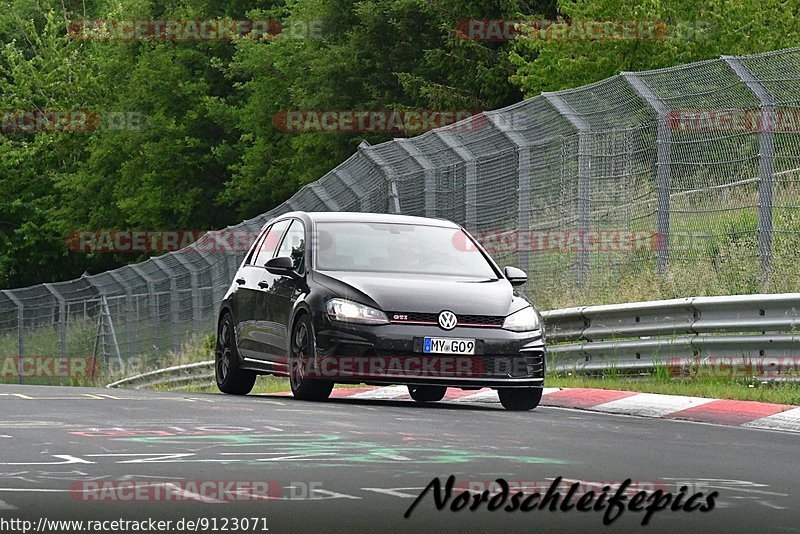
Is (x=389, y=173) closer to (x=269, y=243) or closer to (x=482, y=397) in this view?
(x=269, y=243)

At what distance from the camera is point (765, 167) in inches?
622

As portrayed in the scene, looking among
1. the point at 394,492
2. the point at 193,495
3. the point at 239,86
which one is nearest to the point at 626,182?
the point at 394,492

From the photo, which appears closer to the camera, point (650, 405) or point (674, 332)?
point (650, 405)

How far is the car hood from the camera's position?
1357 centimetres

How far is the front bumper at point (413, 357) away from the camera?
13422 millimetres

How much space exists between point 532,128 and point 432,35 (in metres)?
35.2

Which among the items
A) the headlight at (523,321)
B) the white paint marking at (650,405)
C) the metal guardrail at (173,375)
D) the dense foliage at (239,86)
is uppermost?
the dense foliage at (239,86)

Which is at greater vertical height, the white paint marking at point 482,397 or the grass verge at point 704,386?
the grass verge at point 704,386

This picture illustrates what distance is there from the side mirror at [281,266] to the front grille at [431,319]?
1333 mm

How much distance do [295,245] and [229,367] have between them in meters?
1.84

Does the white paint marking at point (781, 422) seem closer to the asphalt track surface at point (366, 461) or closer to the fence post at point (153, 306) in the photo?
the asphalt track surface at point (366, 461)

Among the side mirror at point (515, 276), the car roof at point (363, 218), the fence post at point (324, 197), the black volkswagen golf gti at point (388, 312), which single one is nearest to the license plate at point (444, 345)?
the black volkswagen golf gti at point (388, 312)

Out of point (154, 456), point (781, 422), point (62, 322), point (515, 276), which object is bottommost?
point (62, 322)

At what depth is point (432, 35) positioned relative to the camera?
177 feet
